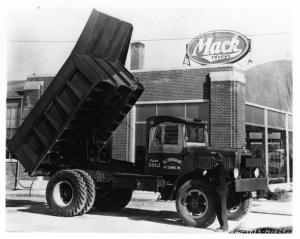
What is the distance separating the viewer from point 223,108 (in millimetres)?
16766

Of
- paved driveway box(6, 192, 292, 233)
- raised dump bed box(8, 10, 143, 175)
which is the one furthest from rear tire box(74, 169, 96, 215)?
raised dump bed box(8, 10, 143, 175)

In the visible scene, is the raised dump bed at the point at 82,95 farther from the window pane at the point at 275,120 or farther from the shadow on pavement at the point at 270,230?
the window pane at the point at 275,120

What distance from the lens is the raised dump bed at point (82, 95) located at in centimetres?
1055

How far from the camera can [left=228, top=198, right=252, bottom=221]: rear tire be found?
35.0 ft

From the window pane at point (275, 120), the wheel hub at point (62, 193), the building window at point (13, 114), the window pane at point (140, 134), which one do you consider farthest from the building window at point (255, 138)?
the building window at point (13, 114)

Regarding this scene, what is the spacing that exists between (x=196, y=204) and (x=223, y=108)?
7655mm

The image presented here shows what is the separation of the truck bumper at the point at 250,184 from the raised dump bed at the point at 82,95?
379 centimetres

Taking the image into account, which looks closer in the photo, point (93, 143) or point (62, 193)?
point (62, 193)

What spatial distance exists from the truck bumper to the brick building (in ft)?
19.7

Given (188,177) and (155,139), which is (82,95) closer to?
(155,139)

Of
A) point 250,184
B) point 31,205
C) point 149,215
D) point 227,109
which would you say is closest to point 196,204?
point 250,184

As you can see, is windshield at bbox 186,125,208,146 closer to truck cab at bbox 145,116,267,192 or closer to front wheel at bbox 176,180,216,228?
truck cab at bbox 145,116,267,192

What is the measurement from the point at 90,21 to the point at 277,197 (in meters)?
8.42

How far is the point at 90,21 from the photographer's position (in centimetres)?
1033
